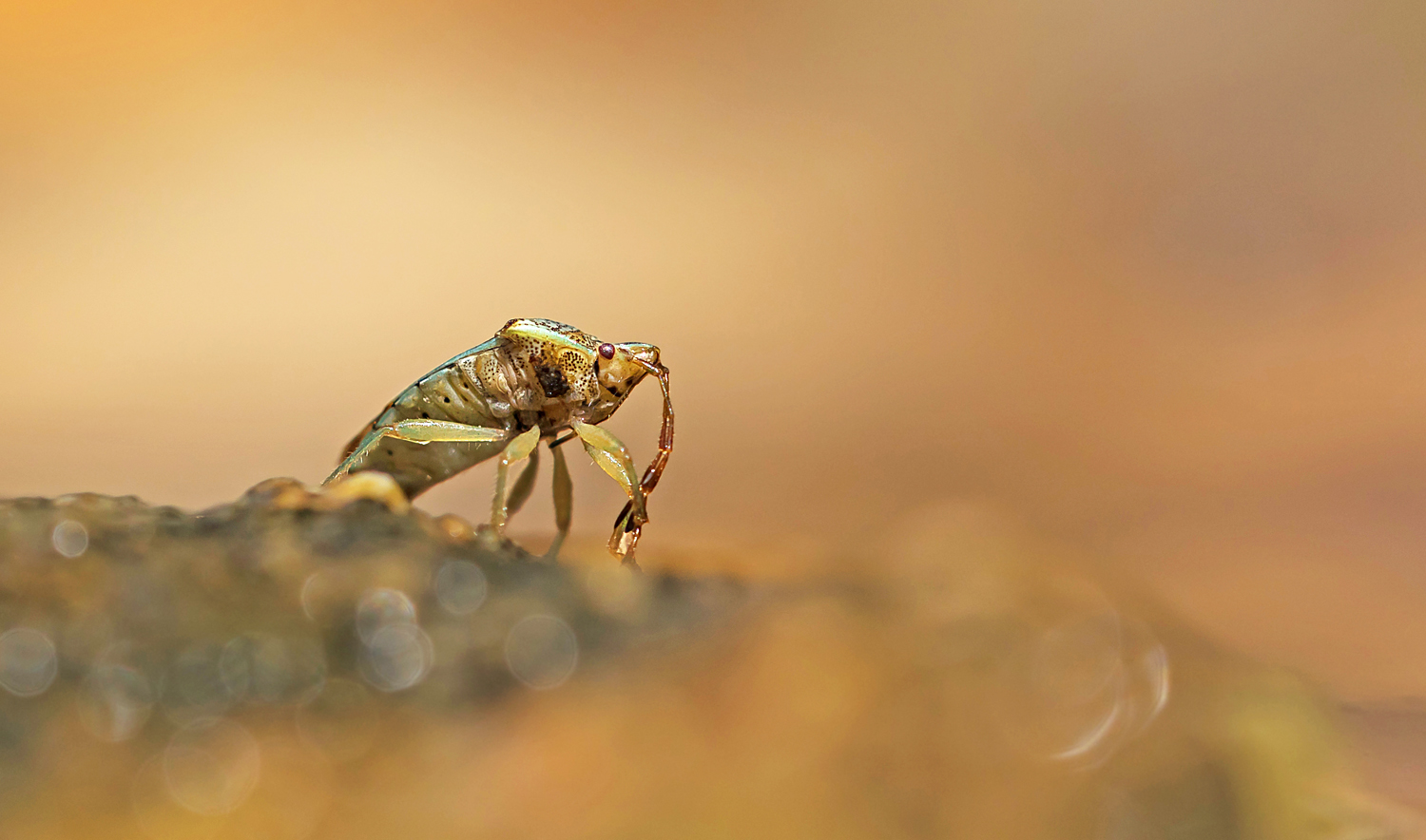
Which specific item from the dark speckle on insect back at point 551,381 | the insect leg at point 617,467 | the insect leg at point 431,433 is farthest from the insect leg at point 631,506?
the insect leg at point 431,433

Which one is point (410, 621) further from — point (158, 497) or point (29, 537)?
point (158, 497)

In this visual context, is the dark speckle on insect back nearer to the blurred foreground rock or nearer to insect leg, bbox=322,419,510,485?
insect leg, bbox=322,419,510,485

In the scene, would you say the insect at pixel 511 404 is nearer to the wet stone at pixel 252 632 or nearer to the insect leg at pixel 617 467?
the insect leg at pixel 617 467

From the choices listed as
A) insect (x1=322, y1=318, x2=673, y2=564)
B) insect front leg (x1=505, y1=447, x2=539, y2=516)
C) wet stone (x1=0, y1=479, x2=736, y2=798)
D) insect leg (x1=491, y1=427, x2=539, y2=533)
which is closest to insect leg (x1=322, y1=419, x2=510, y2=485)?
insect (x1=322, y1=318, x2=673, y2=564)

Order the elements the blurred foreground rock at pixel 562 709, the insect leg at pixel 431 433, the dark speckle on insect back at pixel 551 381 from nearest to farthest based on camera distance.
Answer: the blurred foreground rock at pixel 562 709, the insect leg at pixel 431 433, the dark speckle on insect back at pixel 551 381

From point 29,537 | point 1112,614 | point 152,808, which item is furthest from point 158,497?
point 1112,614

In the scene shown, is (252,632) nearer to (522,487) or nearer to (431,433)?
(431,433)
